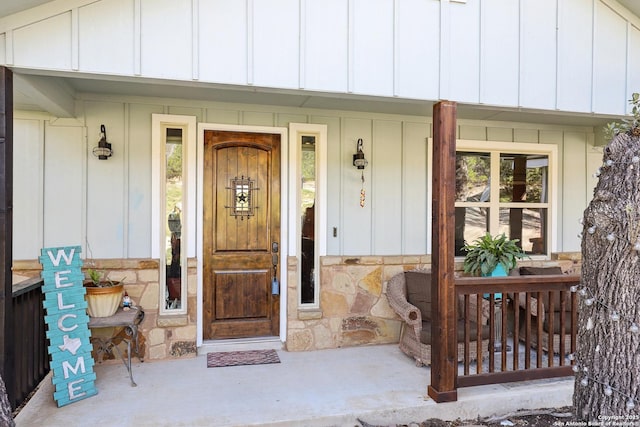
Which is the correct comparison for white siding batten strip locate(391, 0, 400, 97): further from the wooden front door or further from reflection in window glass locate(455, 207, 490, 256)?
reflection in window glass locate(455, 207, 490, 256)

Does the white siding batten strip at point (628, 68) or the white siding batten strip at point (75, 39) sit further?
the white siding batten strip at point (628, 68)

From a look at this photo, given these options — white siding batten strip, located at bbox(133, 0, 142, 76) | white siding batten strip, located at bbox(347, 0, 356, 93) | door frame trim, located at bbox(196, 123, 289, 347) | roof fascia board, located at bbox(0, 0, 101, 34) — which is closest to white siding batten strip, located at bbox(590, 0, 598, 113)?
white siding batten strip, located at bbox(347, 0, 356, 93)

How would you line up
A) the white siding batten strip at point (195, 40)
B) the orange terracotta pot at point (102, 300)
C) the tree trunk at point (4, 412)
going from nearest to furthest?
the tree trunk at point (4, 412) → the white siding batten strip at point (195, 40) → the orange terracotta pot at point (102, 300)

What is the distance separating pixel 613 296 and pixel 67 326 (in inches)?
134

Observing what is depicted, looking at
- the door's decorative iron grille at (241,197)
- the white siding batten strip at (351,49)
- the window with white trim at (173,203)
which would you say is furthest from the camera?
the door's decorative iron grille at (241,197)

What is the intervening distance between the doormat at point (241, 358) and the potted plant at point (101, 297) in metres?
0.96

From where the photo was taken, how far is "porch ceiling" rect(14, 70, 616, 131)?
2.67 metres

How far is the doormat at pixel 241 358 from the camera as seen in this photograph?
359cm

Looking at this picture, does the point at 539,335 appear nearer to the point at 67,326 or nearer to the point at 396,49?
the point at 396,49

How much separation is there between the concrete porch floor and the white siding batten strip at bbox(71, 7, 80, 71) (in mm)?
2219

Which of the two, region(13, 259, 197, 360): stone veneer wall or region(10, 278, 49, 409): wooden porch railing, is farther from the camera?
region(13, 259, 197, 360): stone veneer wall

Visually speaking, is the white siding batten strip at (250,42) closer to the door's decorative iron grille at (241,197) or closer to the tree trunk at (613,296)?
the door's decorative iron grille at (241,197)

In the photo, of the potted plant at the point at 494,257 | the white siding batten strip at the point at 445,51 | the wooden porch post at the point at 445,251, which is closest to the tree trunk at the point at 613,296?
the wooden porch post at the point at 445,251

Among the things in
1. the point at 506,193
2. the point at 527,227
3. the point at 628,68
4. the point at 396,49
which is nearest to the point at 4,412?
the point at 396,49
